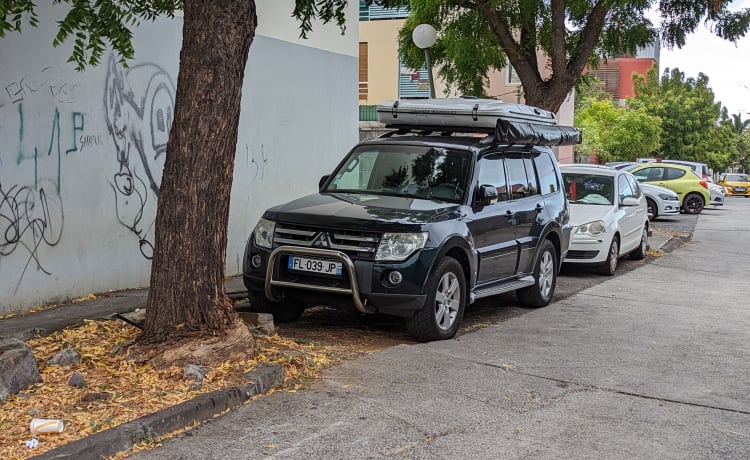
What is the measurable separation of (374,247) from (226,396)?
7.84ft

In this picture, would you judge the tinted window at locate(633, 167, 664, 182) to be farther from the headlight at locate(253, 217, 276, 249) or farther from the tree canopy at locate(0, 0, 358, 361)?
the tree canopy at locate(0, 0, 358, 361)

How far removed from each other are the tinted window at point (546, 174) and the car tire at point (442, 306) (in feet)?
9.25

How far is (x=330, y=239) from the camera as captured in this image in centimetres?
830

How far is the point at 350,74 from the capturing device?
1476 centimetres

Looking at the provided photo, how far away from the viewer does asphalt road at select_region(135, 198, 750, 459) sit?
221 inches

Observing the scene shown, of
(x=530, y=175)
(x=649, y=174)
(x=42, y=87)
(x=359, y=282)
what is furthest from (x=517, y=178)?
(x=649, y=174)

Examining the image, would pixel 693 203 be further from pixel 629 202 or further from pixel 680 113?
pixel 680 113

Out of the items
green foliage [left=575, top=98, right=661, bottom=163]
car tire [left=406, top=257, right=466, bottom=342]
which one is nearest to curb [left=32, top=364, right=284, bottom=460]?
car tire [left=406, top=257, right=466, bottom=342]

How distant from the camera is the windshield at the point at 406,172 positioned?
9383mm

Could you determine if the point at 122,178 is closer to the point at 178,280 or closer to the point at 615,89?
the point at 178,280

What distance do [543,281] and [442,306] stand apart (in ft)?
9.23

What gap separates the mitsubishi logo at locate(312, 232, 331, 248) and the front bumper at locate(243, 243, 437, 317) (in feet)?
0.30

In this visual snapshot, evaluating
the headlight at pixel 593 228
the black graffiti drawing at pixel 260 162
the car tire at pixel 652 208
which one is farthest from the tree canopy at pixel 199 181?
the car tire at pixel 652 208

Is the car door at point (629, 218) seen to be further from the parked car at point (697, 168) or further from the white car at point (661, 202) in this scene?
the parked car at point (697, 168)
